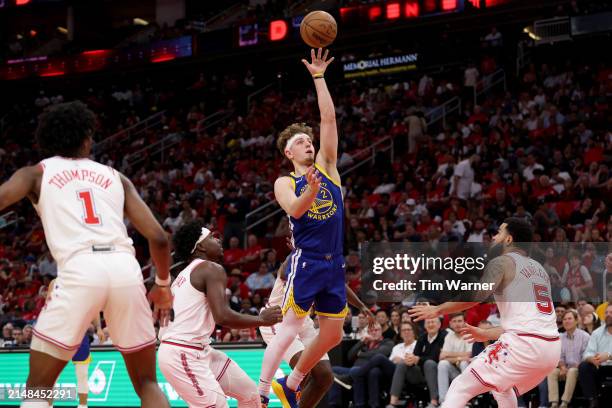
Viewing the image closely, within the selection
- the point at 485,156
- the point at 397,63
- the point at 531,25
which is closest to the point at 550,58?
the point at 531,25

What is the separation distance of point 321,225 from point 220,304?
0.97 metres

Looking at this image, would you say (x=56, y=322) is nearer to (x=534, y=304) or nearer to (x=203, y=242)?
(x=203, y=242)

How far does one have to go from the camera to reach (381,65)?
2416cm

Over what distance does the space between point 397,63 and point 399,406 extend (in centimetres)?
1403

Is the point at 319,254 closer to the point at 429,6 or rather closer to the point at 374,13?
the point at 429,6

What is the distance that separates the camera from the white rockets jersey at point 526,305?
6539 millimetres

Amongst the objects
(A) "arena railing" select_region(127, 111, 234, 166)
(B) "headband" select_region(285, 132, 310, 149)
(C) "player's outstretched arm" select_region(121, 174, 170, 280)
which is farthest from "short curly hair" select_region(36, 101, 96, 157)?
(A) "arena railing" select_region(127, 111, 234, 166)

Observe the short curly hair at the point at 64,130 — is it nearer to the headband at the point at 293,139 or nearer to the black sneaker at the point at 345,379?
the headband at the point at 293,139

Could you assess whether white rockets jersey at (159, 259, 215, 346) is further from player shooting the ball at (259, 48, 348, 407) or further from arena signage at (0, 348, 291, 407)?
arena signage at (0, 348, 291, 407)

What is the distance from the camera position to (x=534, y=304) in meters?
6.56

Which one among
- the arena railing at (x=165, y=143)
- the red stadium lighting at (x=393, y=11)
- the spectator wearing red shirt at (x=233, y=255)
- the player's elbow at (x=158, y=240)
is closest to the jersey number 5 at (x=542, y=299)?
the player's elbow at (x=158, y=240)

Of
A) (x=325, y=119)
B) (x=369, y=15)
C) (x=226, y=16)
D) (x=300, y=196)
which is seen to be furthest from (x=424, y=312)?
(x=226, y=16)

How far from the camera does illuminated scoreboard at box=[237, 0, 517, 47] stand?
21.0 m

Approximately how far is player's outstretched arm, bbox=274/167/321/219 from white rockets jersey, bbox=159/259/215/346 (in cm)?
91
